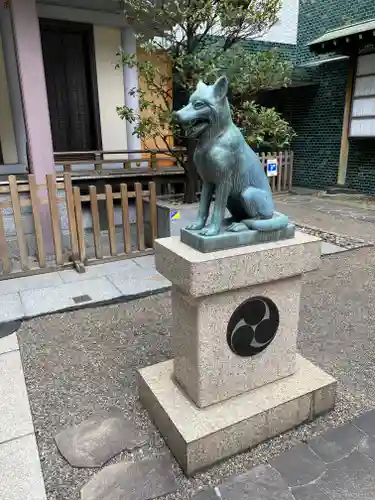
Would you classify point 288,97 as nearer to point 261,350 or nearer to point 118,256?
point 118,256

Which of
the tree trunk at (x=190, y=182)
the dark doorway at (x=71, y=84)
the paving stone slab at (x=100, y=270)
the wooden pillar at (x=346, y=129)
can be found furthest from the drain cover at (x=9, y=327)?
the wooden pillar at (x=346, y=129)

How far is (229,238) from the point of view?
6.96ft

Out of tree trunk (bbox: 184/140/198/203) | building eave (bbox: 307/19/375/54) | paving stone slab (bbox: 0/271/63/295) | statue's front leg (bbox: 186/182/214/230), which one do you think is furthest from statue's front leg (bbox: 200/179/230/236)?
building eave (bbox: 307/19/375/54)

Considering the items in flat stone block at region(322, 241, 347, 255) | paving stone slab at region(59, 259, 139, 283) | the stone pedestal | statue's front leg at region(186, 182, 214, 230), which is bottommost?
paving stone slab at region(59, 259, 139, 283)

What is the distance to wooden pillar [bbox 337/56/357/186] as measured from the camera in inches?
402

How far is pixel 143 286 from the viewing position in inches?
188

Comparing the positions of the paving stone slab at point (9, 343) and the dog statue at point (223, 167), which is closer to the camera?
the dog statue at point (223, 167)

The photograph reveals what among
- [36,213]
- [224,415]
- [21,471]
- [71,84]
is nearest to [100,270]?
[36,213]

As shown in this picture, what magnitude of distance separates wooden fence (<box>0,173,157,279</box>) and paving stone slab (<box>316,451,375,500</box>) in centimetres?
405

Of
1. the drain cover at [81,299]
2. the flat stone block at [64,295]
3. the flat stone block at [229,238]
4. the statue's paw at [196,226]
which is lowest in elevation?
the drain cover at [81,299]

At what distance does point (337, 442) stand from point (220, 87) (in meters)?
2.23

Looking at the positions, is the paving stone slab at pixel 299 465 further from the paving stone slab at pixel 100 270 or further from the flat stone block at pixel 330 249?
the flat stone block at pixel 330 249

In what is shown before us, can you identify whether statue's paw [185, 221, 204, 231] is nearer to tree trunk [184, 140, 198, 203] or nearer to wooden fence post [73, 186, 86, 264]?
wooden fence post [73, 186, 86, 264]

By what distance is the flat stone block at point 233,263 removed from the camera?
1.98 metres
